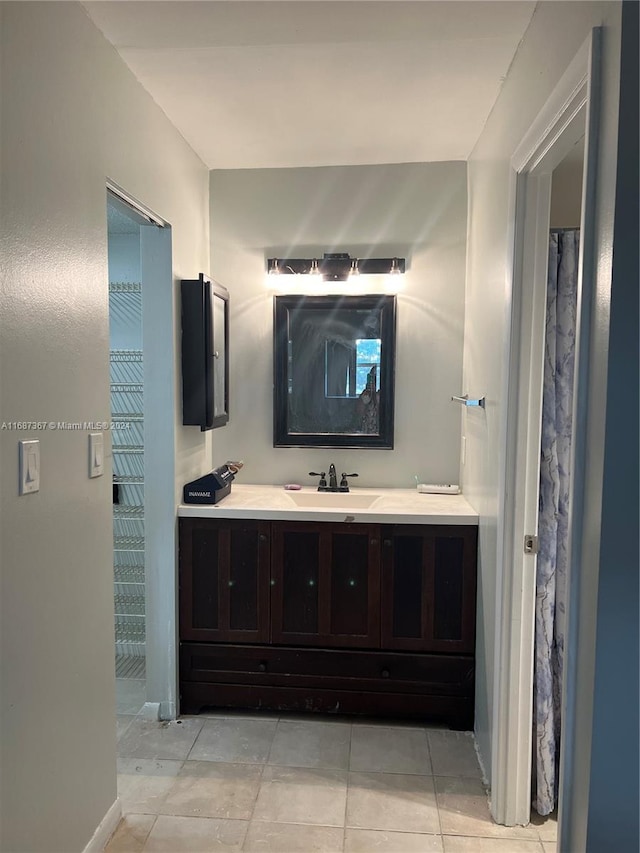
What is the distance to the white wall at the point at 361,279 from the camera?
9.26 ft

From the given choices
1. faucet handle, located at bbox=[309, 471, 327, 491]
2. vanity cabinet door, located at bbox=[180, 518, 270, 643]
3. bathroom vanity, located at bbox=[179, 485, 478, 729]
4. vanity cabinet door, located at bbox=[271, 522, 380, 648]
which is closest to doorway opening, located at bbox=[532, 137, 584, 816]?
bathroom vanity, located at bbox=[179, 485, 478, 729]

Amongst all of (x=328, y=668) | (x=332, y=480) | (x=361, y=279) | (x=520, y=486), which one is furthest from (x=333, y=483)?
(x=520, y=486)

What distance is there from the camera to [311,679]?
2.46 m

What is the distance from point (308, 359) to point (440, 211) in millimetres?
989

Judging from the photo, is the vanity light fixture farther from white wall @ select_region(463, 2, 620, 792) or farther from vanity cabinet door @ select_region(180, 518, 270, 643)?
vanity cabinet door @ select_region(180, 518, 270, 643)

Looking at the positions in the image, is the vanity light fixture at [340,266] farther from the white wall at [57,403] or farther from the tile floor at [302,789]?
the tile floor at [302,789]

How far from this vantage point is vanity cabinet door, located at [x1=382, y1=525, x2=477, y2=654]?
2.36 m

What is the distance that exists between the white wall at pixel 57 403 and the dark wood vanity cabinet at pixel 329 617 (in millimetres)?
687

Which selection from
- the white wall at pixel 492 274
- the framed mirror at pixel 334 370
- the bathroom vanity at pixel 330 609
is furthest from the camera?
the framed mirror at pixel 334 370

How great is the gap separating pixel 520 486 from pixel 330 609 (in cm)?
104

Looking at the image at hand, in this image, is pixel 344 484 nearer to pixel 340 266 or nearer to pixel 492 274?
pixel 340 266

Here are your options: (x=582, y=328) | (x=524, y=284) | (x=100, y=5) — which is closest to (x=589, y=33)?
(x=582, y=328)

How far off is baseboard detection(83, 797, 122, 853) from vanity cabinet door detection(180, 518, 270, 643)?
2.38ft

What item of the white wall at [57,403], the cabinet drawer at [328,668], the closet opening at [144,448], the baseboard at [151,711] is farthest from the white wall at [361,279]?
the baseboard at [151,711]
